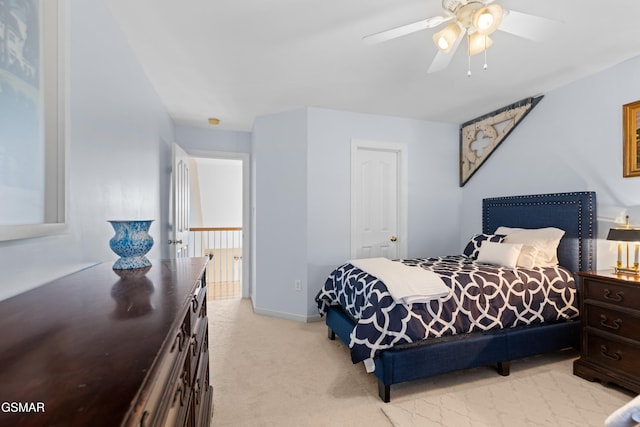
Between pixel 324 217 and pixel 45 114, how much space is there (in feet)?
8.46

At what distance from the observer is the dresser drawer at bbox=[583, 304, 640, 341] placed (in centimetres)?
188

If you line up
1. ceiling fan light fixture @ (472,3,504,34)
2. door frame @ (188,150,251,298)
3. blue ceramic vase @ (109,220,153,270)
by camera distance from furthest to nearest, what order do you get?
1. door frame @ (188,150,251,298)
2. ceiling fan light fixture @ (472,3,504,34)
3. blue ceramic vase @ (109,220,153,270)

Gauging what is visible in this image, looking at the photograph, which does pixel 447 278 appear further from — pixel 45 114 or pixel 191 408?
pixel 45 114

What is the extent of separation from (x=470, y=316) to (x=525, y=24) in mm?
1830

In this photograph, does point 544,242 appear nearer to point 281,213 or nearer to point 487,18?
point 487,18

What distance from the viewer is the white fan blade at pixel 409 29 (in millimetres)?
1527

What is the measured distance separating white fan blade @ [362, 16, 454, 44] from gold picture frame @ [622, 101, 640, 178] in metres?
1.93

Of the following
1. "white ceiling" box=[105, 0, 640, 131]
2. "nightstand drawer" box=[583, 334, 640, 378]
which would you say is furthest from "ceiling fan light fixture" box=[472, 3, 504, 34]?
"nightstand drawer" box=[583, 334, 640, 378]

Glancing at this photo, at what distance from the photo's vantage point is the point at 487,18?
4.76ft

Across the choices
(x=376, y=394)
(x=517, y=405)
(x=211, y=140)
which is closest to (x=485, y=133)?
(x=517, y=405)

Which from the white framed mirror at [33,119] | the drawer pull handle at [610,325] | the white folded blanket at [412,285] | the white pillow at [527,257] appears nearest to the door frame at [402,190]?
the white pillow at [527,257]

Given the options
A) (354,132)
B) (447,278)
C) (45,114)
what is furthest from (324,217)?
(45,114)

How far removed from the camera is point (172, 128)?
12.1 feet

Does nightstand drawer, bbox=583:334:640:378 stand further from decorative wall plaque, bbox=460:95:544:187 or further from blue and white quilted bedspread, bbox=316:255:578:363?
decorative wall plaque, bbox=460:95:544:187
